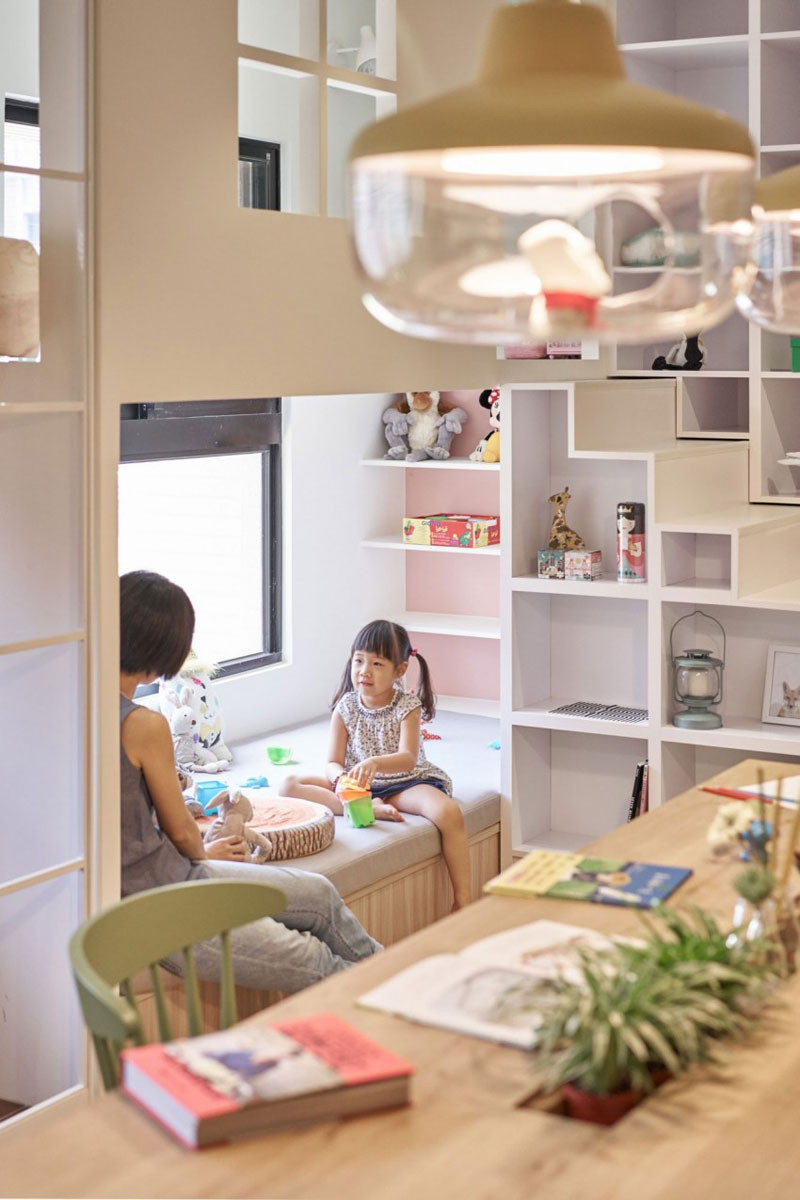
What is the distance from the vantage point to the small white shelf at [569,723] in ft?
13.6

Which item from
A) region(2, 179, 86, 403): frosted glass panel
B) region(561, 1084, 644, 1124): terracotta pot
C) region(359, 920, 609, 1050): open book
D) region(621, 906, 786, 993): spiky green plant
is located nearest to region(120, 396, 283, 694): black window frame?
region(2, 179, 86, 403): frosted glass panel

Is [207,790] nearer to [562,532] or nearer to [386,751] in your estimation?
[386,751]

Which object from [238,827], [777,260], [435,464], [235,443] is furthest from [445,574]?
[777,260]

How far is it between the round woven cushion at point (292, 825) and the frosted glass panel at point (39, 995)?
79 centimetres

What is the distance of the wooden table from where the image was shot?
1.36 m

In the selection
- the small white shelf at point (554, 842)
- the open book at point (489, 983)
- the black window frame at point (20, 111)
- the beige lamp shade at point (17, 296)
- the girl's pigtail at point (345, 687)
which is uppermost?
the black window frame at point (20, 111)

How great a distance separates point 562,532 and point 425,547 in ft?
3.09

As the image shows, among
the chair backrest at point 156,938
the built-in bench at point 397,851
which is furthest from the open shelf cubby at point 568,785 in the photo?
the chair backrest at point 156,938

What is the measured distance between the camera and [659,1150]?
142cm

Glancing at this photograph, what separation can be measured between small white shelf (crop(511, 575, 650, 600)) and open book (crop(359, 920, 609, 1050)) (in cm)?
218

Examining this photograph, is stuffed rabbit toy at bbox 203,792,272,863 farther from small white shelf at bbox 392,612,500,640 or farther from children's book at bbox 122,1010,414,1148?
children's book at bbox 122,1010,414,1148

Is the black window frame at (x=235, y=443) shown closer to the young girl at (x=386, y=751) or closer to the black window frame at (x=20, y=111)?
the young girl at (x=386, y=751)

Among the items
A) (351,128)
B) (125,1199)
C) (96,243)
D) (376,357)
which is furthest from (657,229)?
(351,128)

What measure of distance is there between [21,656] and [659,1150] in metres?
1.77
